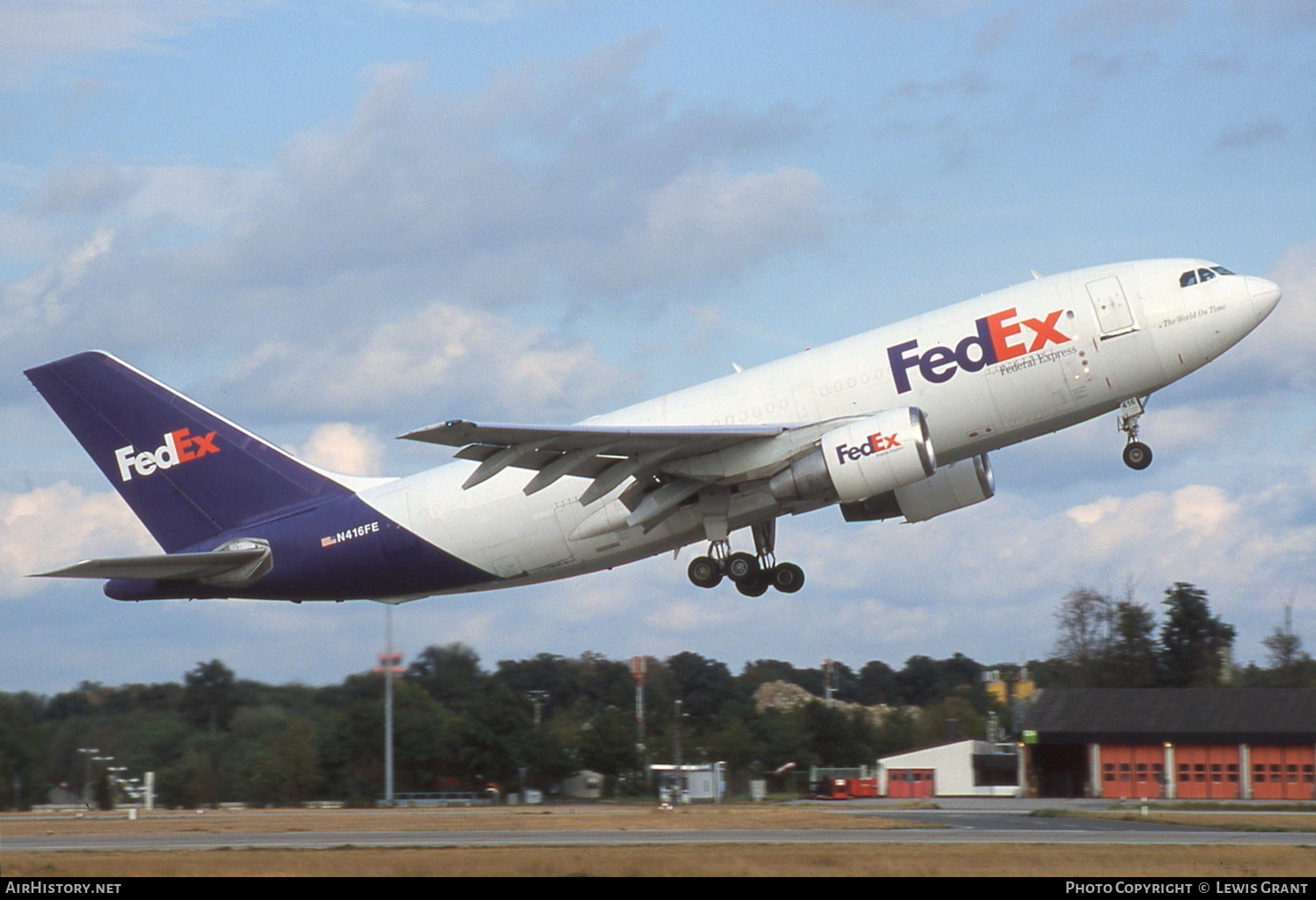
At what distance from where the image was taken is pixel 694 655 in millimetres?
80625

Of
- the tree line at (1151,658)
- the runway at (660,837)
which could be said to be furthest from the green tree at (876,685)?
the runway at (660,837)

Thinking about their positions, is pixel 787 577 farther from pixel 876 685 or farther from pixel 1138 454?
pixel 876 685

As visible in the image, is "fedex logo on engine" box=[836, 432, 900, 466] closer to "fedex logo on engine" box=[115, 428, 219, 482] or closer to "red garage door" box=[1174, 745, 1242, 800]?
"fedex logo on engine" box=[115, 428, 219, 482]

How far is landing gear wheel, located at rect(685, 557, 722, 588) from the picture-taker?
36250 millimetres

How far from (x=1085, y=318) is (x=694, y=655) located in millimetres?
50639

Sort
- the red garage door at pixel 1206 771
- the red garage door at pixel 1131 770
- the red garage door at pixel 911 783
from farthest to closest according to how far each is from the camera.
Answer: the red garage door at pixel 911 783
the red garage door at pixel 1131 770
the red garage door at pixel 1206 771

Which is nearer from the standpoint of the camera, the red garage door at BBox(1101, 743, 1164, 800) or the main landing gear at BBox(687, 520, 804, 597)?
the main landing gear at BBox(687, 520, 804, 597)

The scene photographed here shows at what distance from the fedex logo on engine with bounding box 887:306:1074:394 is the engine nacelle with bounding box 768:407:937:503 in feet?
3.51

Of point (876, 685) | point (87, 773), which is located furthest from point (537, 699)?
point (876, 685)

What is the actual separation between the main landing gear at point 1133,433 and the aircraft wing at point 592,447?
7.40 meters

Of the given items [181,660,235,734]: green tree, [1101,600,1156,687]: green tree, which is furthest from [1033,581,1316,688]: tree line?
[181,660,235,734]: green tree

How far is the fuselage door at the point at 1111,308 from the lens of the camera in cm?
3228

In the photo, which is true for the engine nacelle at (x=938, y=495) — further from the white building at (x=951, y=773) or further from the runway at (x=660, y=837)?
the white building at (x=951, y=773)
